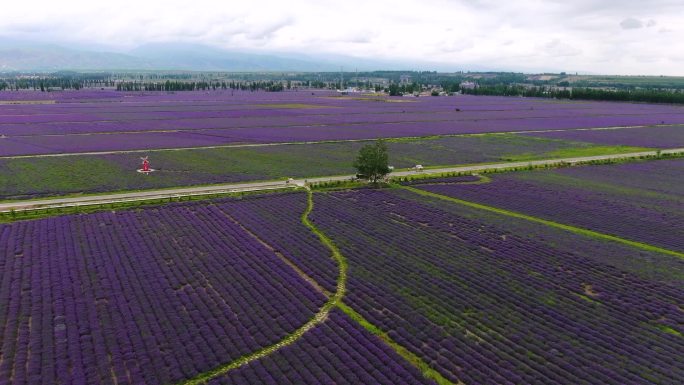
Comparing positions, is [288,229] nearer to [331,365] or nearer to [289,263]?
[289,263]

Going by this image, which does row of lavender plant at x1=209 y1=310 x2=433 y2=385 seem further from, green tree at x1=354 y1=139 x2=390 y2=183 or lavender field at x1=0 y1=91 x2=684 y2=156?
lavender field at x1=0 y1=91 x2=684 y2=156

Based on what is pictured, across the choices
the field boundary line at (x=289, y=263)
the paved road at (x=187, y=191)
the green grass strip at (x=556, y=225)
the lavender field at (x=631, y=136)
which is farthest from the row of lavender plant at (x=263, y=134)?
the field boundary line at (x=289, y=263)

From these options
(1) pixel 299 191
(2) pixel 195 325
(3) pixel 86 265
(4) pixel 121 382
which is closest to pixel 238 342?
(2) pixel 195 325

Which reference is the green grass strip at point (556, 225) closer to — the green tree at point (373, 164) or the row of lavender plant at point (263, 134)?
the green tree at point (373, 164)

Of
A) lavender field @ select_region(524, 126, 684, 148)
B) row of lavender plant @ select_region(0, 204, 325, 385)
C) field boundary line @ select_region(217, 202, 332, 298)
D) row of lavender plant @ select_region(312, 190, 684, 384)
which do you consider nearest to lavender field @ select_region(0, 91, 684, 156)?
lavender field @ select_region(524, 126, 684, 148)

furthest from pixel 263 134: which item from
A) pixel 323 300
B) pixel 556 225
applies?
pixel 323 300
